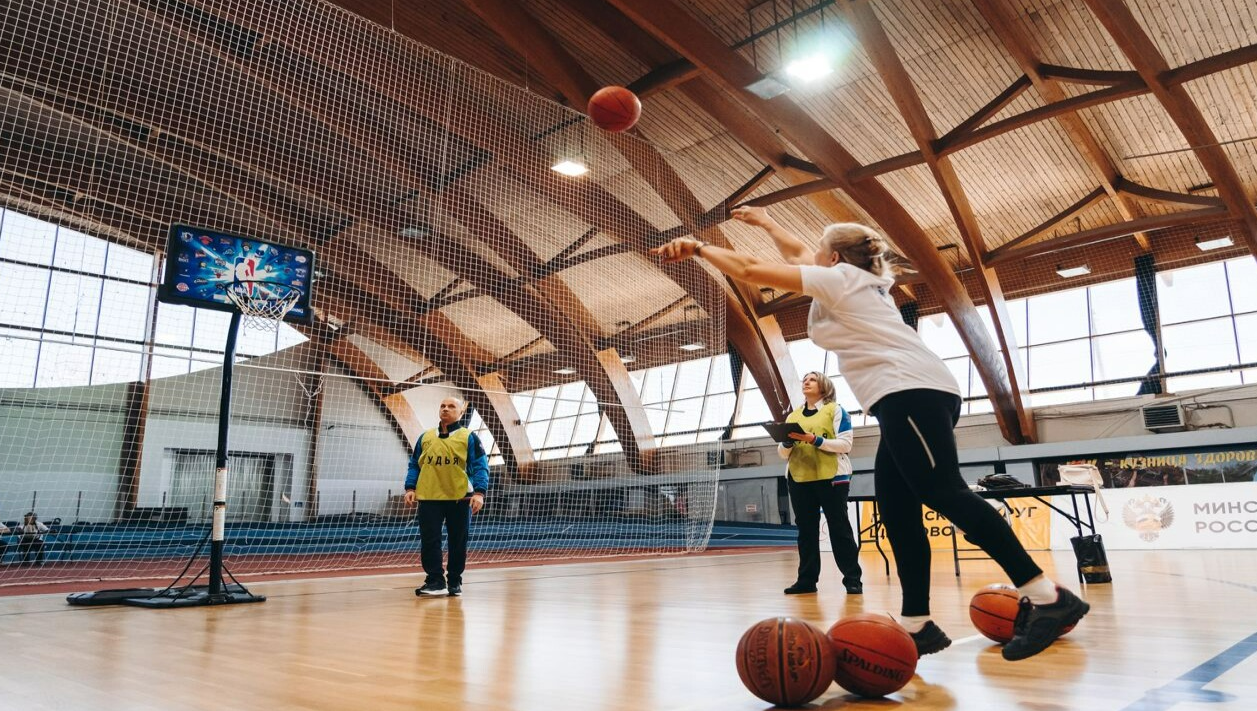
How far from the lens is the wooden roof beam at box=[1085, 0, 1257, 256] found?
32.3 feet

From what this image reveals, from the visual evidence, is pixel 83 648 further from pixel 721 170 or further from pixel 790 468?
pixel 721 170

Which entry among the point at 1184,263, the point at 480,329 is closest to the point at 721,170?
the point at 480,329

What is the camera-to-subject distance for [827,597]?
211 inches

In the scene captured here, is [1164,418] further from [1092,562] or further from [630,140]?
[1092,562]

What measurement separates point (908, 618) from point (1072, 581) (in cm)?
460

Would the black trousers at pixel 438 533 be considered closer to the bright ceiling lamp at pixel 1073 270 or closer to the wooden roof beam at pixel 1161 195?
the wooden roof beam at pixel 1161 195

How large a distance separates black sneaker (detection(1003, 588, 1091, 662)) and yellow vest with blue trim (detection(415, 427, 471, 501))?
414cm

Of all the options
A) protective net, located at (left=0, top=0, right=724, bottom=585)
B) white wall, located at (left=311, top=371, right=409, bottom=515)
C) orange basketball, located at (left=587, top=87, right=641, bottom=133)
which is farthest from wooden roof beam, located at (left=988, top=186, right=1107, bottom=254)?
white wall, located at (left=311, top=371, right=409, bottom=515)

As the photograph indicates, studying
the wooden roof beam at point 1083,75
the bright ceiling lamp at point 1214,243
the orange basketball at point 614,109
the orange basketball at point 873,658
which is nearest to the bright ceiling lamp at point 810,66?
the wooden roof beam at point 1083,75

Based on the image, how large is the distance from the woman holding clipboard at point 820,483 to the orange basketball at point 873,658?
128 inches

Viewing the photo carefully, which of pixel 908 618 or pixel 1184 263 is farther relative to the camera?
pixel 1184 263

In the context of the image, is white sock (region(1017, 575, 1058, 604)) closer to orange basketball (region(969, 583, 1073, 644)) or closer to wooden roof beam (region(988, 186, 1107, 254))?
orange basketball (region(969, 583, 1073, 644))

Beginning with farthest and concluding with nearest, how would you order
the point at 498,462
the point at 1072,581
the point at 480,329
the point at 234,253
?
1. the point at 498,462
2. the point at 480,329
3. the point at 1072,581
4. the point at 234,253

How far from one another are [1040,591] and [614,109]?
16.0ft
